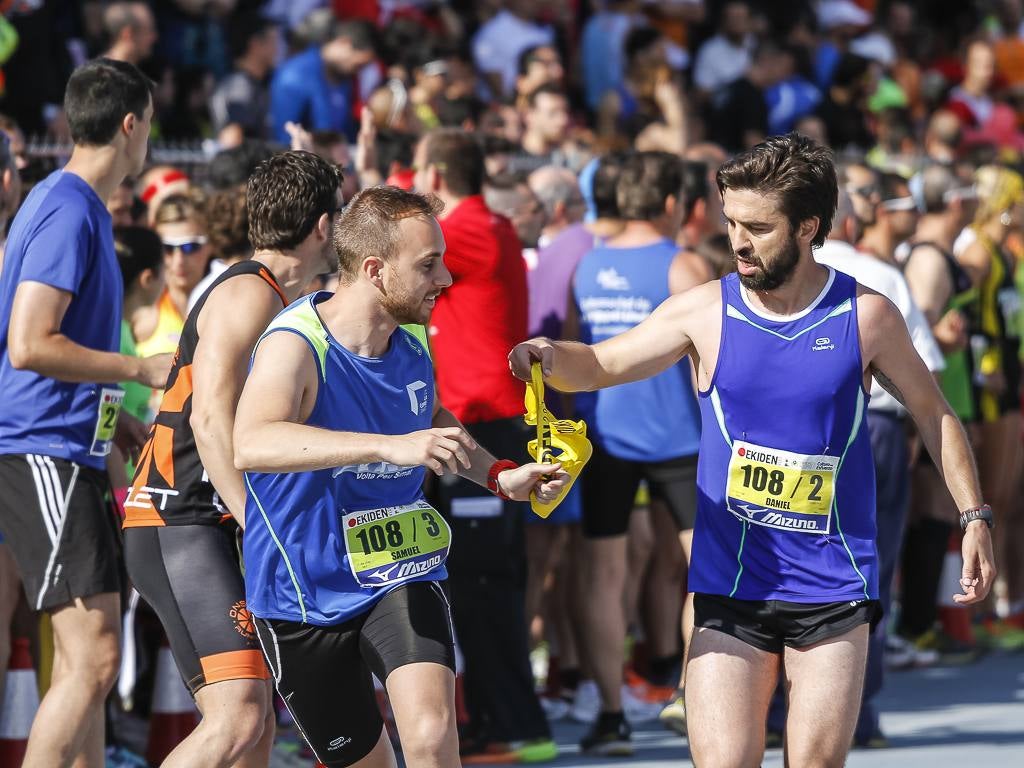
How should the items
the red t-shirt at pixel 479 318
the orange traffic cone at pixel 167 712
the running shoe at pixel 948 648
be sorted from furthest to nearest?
the running shoe at pixel 948 648 → the red t-shirt at pixel 479 318 → the orange traffic cone at pixel 167 712

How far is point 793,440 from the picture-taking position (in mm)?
4434

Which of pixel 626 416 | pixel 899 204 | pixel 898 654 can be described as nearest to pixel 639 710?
pixel 626 416

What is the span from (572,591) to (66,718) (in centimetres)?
298

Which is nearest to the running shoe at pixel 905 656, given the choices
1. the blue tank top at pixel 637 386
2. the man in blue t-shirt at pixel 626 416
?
the man in blue t-shirt at pixel 626 416

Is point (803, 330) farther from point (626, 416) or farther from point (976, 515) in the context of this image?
point (626, 416)

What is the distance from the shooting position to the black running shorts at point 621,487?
703 centimetres

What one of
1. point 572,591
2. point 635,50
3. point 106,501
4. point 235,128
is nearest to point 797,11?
point 635,50

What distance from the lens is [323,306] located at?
14.1ft

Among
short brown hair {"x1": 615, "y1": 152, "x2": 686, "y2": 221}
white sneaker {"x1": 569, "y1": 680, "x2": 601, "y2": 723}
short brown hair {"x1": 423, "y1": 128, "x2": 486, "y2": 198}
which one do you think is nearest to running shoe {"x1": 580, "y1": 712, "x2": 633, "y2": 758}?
white sneaker {"x1": 569, "y1": 680, "x2": 601, "y2": 723}

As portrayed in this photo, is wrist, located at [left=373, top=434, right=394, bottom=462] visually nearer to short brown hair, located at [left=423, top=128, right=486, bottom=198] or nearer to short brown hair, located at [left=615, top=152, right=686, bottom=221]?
short brown hair, located at [left=423, top=128, right=486, bottom=198]

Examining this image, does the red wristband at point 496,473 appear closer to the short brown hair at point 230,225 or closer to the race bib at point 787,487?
the race bib at point 787,487

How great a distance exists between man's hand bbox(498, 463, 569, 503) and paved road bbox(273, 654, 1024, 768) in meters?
3.05

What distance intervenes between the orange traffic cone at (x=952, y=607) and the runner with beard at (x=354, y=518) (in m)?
5.91

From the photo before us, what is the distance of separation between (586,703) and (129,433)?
287cm
